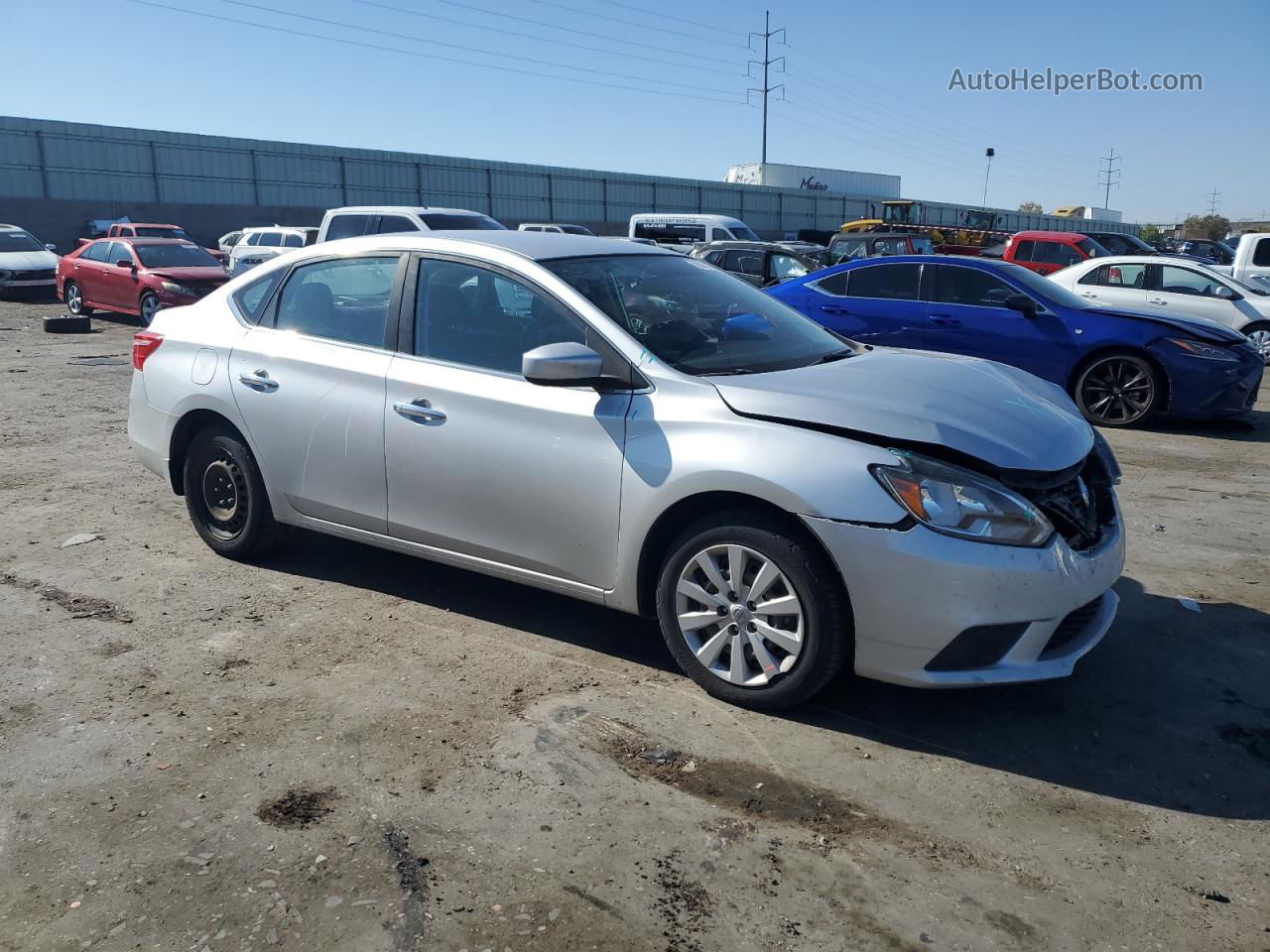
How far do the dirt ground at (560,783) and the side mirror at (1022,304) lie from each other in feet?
15.8

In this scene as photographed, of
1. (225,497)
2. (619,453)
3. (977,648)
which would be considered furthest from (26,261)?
(977,648)

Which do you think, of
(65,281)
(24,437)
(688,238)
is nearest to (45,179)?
(65,281)

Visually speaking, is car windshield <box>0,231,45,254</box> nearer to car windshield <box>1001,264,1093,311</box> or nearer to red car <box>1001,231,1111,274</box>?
red car <box>1001,231,1111,274</box>

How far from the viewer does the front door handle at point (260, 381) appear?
4996 millimetres

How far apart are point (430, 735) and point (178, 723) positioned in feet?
3.08

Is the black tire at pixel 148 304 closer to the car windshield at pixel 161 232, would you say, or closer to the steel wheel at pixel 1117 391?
the car windshield at pixel 161 232

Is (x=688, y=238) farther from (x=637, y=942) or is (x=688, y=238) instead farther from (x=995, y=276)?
(x=637, y=942)

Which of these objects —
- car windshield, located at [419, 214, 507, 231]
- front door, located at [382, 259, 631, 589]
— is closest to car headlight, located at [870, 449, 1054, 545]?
front door, located at [382, 259, 631, 589]

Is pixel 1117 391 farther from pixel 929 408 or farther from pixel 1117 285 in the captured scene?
pixel 929 408

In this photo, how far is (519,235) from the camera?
490 cm

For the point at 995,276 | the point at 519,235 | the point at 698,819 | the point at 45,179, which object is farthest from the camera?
the point at 45,179

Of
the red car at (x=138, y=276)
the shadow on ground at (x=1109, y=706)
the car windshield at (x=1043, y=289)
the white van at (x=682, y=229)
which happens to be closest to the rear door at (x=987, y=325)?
the car windshield at (x=1043, y=289)

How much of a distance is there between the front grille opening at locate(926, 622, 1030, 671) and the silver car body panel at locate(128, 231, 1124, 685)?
1.4 inches

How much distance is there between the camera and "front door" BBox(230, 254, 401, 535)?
4.69 metres
